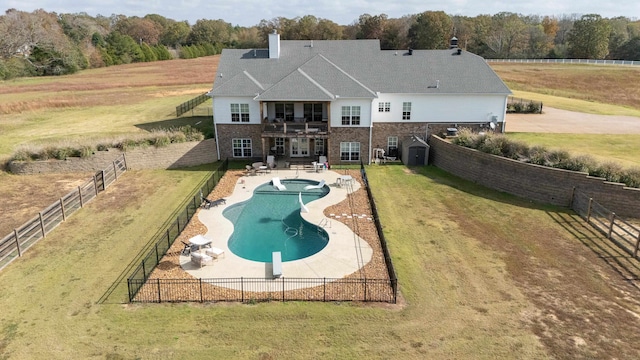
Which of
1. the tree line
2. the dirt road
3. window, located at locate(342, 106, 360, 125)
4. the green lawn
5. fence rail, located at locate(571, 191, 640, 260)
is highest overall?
the tree line

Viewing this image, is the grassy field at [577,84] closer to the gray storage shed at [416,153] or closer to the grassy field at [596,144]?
the grassy field at [596,144]

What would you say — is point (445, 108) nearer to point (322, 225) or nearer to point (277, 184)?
point (277, 184)

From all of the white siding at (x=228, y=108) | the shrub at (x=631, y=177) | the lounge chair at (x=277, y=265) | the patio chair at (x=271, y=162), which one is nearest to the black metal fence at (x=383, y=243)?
the lounge chair at (x=277, y=265)

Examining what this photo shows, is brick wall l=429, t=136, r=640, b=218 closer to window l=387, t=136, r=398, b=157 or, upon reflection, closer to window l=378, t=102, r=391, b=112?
window l=387, t=136, r=398, b=157

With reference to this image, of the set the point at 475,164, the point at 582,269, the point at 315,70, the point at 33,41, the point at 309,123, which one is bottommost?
the point at 582,269

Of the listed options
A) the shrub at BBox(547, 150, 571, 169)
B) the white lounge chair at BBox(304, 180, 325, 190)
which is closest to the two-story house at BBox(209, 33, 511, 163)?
the white lounge chair at BBox(304, 180, 325, 190)

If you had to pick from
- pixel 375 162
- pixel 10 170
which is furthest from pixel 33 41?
pixel 375 162

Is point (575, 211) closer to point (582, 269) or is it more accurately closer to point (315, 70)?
point (582, 269)
